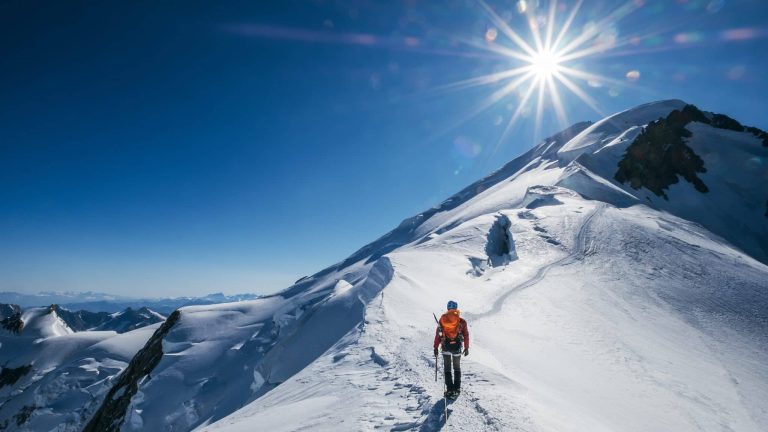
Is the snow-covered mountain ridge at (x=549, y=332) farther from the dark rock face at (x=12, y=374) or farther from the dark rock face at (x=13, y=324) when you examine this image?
the dark rock face at (x=13, y=324)

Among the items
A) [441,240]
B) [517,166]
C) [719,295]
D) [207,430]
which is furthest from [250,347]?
[517,166]

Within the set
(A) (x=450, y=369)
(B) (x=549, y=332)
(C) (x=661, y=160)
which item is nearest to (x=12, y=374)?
(B) (x=549, y=332)

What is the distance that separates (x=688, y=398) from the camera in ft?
36.4

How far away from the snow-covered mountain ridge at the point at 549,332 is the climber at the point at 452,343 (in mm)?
314

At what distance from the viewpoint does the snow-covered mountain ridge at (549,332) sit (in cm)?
837

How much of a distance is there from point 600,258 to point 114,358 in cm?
10754

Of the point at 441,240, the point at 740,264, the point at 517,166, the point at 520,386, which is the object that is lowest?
the point at 520,386

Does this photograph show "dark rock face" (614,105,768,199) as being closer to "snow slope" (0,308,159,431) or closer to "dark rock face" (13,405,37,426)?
"snow slope" (0,308,159,431)

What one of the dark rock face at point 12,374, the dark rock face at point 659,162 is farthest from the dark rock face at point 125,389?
the dark rock face at point 12,374

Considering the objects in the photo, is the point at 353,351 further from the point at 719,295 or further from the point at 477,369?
the point at 719,295

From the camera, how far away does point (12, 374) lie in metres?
107

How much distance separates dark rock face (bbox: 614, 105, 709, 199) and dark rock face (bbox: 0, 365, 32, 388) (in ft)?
524

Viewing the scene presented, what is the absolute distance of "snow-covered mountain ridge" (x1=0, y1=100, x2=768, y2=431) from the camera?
8367 millimetres

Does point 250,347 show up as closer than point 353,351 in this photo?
No
